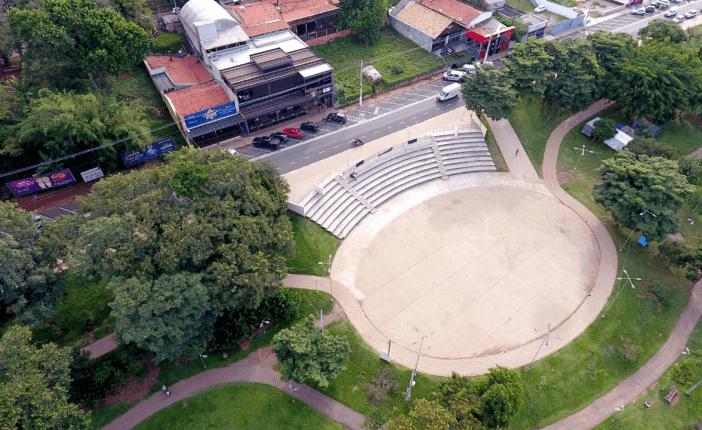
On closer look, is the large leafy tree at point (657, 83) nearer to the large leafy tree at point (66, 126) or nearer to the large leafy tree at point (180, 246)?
the large leafy tree at point (180, 246)

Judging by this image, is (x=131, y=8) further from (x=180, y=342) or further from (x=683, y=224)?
(x=683, y=224)

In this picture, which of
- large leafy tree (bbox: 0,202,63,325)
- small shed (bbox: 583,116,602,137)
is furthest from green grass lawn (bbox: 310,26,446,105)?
large leafy tree (bbox: 0,202,63,325)

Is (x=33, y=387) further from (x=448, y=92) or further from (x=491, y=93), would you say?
(x=448, y=92)

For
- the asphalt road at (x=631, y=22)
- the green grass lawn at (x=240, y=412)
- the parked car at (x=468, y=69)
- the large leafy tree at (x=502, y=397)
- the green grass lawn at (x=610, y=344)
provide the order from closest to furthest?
the large leafy tree at (x=502, y=397), the green grass lawn at (x=240, y=412), the green grass lawn at (x=610, y=344), the parked car at (x=468, y=69), the asphalt road at (x=631, y=22)

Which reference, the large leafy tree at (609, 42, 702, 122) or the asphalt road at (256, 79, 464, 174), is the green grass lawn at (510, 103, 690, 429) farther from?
the asphalt road at (256, 79, 464, 174)

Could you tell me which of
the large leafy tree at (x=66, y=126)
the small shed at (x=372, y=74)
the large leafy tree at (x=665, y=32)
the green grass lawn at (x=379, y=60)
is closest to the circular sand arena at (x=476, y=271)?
the green grass lawn at (x=379, y=60)
